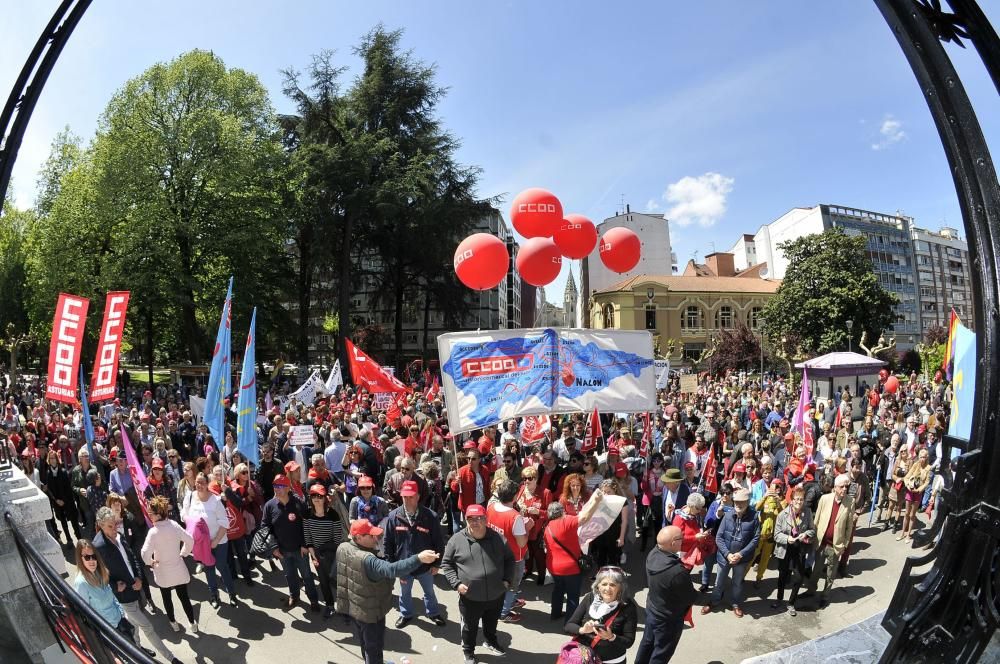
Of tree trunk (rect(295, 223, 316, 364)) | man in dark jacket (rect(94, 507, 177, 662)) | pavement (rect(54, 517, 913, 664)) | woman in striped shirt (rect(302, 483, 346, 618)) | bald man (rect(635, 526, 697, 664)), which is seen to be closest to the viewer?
bald man (rect(635, 526, 697, 664))

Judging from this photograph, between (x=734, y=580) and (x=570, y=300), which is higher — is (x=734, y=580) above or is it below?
below

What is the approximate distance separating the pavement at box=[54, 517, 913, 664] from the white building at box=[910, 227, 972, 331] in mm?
89639

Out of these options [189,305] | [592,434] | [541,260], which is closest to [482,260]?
[541,260]

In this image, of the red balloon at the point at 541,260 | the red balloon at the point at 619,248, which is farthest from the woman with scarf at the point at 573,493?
the red balloon at the point at 619,248

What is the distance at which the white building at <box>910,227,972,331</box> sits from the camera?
7981 centimetres

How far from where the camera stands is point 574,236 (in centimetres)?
961

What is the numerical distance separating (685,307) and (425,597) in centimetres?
6213

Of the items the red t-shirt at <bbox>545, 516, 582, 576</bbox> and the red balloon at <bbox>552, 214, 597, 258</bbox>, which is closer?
the red t-shirt at <bbox>545, 516, 582, 576</bbox>

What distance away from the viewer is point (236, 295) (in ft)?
93.2

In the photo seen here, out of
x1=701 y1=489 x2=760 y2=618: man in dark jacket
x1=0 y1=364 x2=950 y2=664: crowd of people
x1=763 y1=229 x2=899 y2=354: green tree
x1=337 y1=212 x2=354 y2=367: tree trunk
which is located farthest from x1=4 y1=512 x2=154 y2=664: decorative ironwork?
x1=763 y1=229 x2=899 y2=354: green tree

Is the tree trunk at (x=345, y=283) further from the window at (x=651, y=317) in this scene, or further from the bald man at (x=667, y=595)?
the window at (x=651, y=317)

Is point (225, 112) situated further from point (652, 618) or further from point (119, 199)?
point (652, 618)

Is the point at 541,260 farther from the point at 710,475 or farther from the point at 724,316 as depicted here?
the point at 724,316

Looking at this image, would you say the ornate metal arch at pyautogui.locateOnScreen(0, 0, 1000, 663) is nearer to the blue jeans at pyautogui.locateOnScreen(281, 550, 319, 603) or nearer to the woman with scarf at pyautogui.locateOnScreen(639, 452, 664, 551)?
the blue jeans at pyautogui.locateOnScreen(281, 550, 319, 603)
